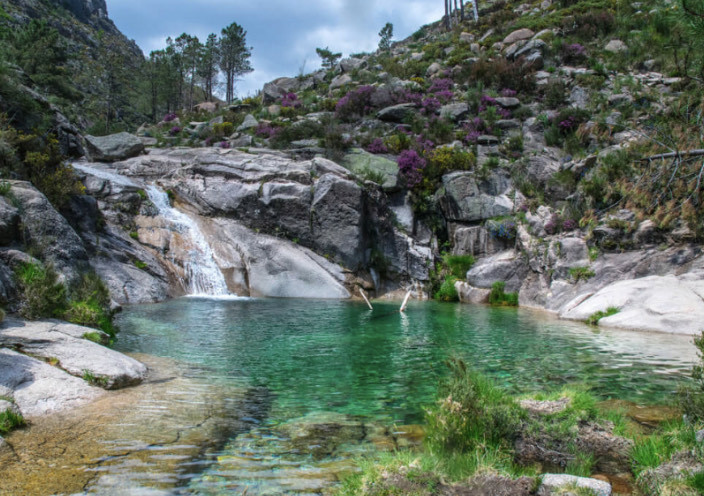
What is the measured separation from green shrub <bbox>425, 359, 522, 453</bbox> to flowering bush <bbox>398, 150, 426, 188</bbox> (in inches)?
990

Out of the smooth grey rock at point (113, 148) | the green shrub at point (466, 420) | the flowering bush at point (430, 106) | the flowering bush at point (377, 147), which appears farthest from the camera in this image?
the flowering bush at point (430, 106)

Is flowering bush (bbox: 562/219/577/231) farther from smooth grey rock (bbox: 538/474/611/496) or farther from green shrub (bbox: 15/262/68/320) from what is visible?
green shrub (bbox: 15/262/68/320)

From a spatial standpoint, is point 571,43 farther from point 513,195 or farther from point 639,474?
point 639,474

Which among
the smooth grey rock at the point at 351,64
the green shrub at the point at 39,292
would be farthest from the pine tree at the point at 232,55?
the green shrub at the point at 39,292

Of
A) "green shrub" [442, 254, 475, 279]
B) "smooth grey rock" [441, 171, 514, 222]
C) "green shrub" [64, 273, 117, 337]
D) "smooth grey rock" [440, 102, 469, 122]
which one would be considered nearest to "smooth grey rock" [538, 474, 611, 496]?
"green shrub" [64, 273, 117, 337]

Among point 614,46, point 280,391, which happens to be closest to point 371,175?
point 280,391

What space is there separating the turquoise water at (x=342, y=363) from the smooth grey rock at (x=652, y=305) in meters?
0.89

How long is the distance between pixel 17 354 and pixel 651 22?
12.0m

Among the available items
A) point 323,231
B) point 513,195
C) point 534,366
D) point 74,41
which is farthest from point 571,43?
point 74,41

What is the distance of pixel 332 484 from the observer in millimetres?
4020

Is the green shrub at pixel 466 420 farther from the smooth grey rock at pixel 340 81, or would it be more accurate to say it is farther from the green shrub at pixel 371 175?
the smooth grey rock at pixel 340 81

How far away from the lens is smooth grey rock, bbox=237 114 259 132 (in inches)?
1467

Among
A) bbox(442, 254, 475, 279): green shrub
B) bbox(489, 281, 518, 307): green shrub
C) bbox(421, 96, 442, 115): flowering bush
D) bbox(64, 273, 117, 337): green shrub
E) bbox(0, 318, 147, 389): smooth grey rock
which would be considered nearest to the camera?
bbox(0, 318, 147, 389): smooth grey rock

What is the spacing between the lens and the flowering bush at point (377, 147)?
32.4 meters
